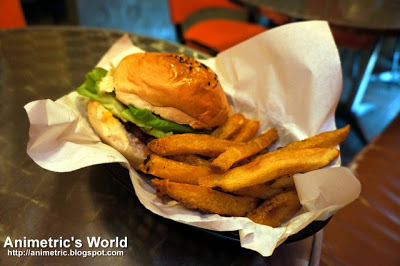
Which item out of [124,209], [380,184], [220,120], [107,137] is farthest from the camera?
[380,184]

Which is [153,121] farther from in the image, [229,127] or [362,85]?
[362,85]

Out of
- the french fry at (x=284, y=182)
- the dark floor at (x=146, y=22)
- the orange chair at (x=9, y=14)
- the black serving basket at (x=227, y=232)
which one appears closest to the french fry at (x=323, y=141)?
the french fry at (x=284, y=182)

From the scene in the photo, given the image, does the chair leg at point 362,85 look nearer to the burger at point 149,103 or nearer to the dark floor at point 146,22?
the dark floor at point 146,22

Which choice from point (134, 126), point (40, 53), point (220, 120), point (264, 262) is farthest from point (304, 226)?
point (40, 53)

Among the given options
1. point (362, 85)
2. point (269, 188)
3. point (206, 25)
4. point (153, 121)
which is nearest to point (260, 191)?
point (269, 188)

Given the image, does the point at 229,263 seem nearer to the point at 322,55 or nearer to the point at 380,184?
the point at 322,55
